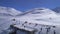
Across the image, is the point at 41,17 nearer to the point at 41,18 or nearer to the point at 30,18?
the point at 41,18

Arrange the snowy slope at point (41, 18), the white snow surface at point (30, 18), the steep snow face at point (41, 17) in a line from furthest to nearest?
1. the steep snow face at point (41, 17)
2. the snowy slope at point (41, 18)
3. the white snow surface at point (30, 18)

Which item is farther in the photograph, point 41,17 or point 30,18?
point 41,17

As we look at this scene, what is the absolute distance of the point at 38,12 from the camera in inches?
291

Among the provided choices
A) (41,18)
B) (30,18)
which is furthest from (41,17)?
(30,18)

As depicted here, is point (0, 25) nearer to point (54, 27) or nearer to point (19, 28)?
point (19, 28)

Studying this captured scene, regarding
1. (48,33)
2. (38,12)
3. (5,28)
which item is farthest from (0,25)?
(38,12)

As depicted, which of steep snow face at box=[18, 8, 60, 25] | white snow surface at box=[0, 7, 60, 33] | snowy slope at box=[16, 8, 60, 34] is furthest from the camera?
steep snow face at box=[18, 8, 60, 25]

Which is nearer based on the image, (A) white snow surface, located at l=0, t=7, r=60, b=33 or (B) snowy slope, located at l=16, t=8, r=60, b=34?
(A) white snow surface, located at l=0, t=7, r=60, b=33

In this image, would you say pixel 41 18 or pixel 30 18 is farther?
pixel 41 18

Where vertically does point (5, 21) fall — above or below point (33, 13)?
below

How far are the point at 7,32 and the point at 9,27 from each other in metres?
0.25

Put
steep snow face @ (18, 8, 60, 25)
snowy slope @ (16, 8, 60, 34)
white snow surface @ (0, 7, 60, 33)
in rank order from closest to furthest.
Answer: white snow surface @ (0, 7, 60, 33) < snowy slope @ (16, 8, 60, 34) < steep snow face @ (18, 8, 60, 25)

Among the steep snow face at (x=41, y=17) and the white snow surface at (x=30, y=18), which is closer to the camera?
the white snow surface at (x=30, y=18)

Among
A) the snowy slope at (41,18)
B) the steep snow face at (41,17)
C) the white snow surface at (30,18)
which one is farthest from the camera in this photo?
the steep snow face at (41,17)
